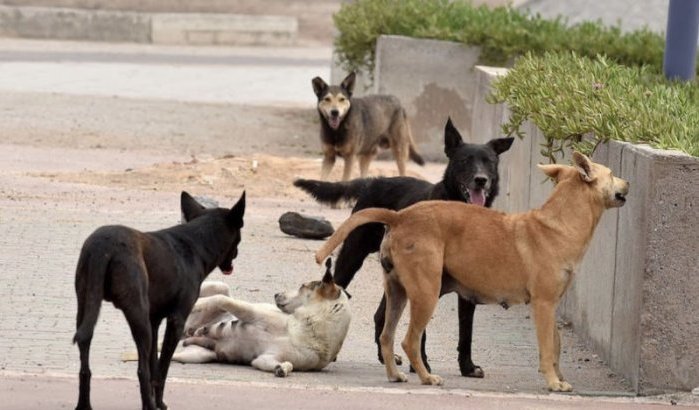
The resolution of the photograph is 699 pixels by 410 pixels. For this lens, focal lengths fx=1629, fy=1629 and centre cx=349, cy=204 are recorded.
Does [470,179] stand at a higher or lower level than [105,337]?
higher

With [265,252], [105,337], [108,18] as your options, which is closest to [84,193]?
Result: [265,252]

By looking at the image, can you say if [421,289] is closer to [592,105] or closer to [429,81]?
[592,105]

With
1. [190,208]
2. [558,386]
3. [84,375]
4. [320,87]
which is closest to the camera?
[84,375]

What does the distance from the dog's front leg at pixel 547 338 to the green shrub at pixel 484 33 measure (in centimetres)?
1000

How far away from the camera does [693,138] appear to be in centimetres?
938

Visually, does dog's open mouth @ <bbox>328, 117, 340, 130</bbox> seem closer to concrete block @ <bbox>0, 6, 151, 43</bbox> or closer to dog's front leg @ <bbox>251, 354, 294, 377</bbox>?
dog's front leg @ <bbox>251, 354, 294, 377</bbox>

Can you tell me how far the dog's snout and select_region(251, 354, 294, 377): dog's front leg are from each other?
5.62 ft

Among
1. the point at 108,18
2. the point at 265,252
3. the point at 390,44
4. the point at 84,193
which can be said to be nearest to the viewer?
the point at 265,252

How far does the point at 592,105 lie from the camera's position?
10750 millimetres

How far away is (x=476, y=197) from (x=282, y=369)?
1.84m

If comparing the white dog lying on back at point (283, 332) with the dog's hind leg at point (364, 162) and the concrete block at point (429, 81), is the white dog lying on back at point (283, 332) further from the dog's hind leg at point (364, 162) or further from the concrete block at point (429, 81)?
the concrete block at point (429, 81)

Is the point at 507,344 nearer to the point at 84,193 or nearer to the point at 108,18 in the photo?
the point at 84,193

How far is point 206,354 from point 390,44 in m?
12.0

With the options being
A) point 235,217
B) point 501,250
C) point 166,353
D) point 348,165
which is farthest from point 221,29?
point 166,353
